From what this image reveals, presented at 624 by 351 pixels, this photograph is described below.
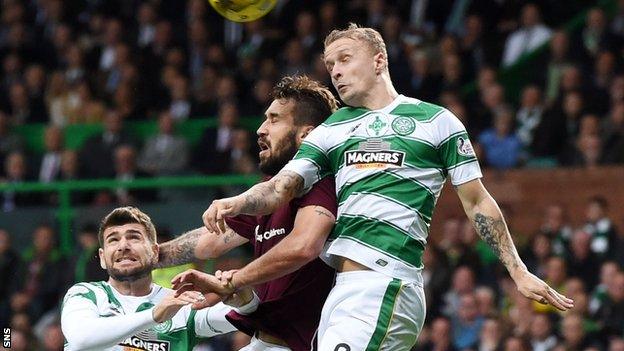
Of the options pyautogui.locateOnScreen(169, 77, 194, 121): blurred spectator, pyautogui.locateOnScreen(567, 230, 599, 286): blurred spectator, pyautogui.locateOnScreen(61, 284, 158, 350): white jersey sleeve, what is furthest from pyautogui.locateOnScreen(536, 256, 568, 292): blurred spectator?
pyautogui.locateOnScreen(61, 284, 158, 350): white jersey sleeve

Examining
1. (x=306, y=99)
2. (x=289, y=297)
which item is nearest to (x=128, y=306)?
(x=289, y=297)

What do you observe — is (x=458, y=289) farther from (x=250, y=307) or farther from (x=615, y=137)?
(x=250, y=307)

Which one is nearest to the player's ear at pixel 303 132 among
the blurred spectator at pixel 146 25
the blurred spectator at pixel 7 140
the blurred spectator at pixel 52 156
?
the blurred spectator at pixel 52 156

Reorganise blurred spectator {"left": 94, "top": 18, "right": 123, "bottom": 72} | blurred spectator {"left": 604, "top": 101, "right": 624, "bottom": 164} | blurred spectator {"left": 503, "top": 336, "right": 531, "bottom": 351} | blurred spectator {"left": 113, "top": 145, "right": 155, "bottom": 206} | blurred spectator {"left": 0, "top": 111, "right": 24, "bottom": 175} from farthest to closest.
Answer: blurred spectator {"left": 94, "top": 18, "right": 123, "bottom": 72} → blurred spectator {"left": 0, "top": 111, "right": 24, "bottom": 175} → blurred spectator {"left": 113, "top": 145, "right": 155, "bottom": 206} → blurred spectator {"left": 604, "top": 101, "right": 624, "bottom": 164} → blurred spectator {"left": 503, "top": 336, "right": 531, "bottom": 351}

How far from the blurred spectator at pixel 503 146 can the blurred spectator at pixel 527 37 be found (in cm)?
205

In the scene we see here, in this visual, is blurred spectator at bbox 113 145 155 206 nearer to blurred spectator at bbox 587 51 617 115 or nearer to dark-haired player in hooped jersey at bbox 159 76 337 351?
blurred spectator at bbox 587 51 617 115

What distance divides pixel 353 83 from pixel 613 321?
666cm

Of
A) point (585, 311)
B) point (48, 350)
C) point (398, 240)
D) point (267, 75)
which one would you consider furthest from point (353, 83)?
point (267, 75)

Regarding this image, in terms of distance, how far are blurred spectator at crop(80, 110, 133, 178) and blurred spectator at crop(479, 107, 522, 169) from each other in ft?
15.0

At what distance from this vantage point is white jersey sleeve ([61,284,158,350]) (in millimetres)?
6852

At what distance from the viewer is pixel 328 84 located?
16219mm

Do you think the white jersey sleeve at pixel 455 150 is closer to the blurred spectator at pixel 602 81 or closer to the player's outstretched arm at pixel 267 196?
the player's outstretched arm at pixel 267 196

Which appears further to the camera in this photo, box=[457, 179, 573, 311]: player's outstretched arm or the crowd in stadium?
the crowd in stadium

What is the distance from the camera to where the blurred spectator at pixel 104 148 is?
16.9 meters
